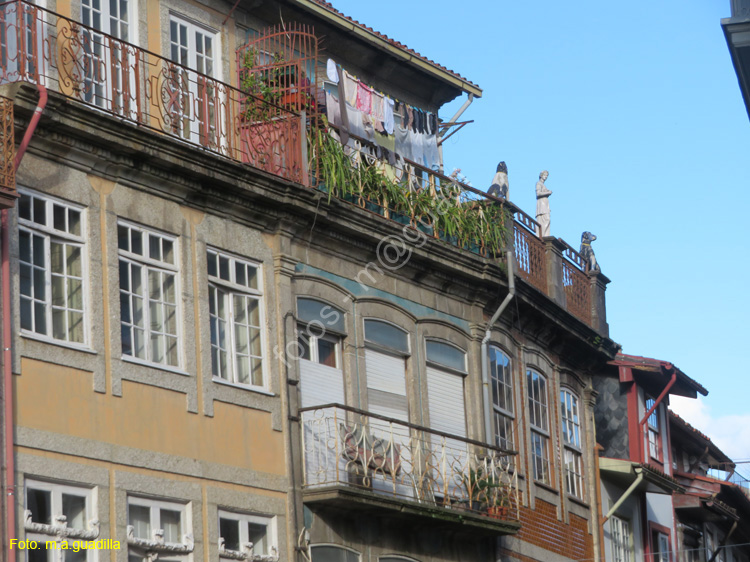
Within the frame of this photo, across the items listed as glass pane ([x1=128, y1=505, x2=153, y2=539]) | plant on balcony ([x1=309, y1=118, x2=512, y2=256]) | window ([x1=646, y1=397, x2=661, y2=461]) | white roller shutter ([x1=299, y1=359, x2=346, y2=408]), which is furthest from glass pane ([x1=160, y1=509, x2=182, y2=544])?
window ([x1=646, y1=397, x2=661, y2=461])

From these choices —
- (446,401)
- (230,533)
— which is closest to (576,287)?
(446,401)

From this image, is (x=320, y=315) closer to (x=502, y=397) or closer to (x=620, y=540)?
(x=502, y=397)

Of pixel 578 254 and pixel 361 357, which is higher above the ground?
pixel 578 254

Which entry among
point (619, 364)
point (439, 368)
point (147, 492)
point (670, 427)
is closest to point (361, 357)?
point (439, 368)

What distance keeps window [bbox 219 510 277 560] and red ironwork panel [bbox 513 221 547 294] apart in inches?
293

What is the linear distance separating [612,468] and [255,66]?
10.2 m

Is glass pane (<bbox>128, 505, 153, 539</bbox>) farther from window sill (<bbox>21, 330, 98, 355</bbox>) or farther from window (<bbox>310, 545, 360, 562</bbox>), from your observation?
window (<bbox>310, 545, 360, 562</bbox>)

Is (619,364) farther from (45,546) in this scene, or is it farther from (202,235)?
(45,546)

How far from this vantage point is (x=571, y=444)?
2562 cm

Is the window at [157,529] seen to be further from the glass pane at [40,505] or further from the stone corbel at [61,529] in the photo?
the glass pane at [40,505]

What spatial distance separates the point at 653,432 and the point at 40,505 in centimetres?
1708

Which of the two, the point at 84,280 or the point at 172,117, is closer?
the point at 84,280

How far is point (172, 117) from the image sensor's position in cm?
1758

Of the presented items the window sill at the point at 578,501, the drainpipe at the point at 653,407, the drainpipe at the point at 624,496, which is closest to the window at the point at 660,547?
the drainpipe at the point at 653,407
